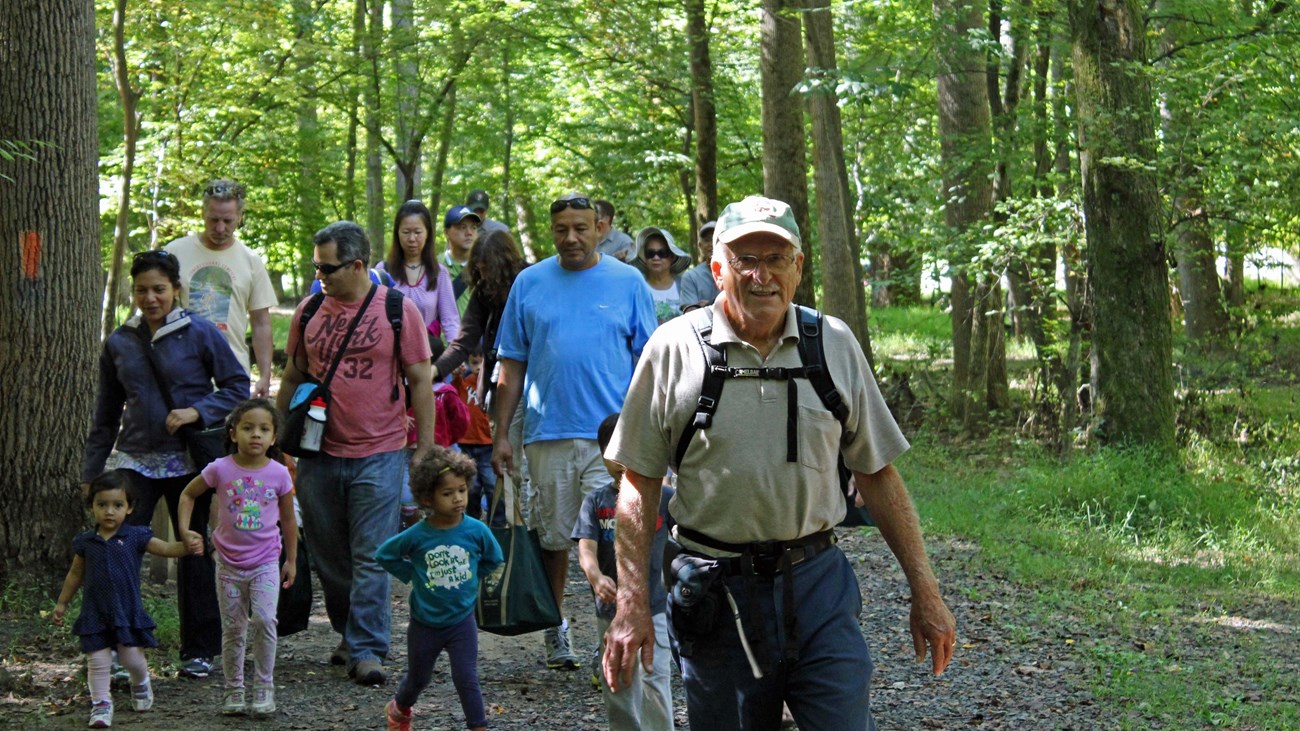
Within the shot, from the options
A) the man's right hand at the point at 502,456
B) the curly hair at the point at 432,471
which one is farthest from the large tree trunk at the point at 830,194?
the curly hair at the point at 432,471

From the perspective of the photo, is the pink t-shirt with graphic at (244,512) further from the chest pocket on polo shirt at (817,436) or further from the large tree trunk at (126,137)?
the large tree trunk at (126,137)

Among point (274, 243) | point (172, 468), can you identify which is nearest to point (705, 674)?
point (172, 468)

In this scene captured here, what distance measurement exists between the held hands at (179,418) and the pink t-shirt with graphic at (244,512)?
48cm

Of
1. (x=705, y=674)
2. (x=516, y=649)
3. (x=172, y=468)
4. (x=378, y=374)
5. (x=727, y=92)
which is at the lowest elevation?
(x=516, y=649)

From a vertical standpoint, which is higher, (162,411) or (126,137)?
(126,137)

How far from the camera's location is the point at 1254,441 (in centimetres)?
1382

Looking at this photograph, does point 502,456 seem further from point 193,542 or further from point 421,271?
point 421,271

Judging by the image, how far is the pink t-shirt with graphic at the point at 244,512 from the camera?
20.3 ft

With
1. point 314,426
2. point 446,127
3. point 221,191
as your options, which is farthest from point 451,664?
point 446,127

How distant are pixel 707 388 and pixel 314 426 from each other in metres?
3.48

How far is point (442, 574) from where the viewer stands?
565 centimetres

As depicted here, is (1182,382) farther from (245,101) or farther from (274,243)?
(274,243)

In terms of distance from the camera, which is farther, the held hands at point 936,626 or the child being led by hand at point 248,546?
the child being led by hand at point 248,546

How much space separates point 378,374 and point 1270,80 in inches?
331
